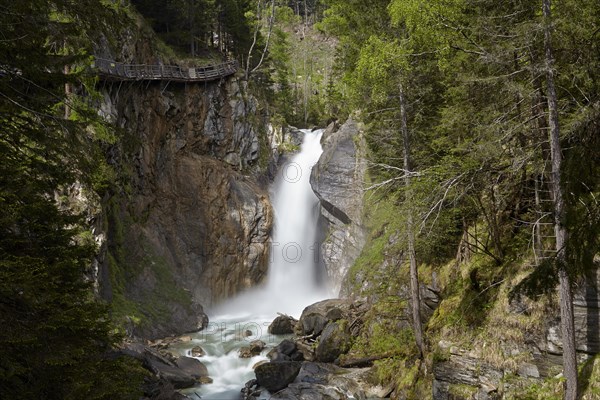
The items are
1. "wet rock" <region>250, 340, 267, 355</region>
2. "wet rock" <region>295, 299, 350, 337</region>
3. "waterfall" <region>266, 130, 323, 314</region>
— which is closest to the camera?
"wet rock" <region>250, 340, 267, 355</region>

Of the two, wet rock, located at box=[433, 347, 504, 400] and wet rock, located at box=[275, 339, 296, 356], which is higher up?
wet rock, located at box=[433, 347, 504, 400]

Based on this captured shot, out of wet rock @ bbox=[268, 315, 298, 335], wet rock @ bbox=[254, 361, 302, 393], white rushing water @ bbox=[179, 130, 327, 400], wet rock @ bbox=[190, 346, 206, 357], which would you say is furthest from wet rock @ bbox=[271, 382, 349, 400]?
wet rock @ bbox=[268, 315, 298, 335]

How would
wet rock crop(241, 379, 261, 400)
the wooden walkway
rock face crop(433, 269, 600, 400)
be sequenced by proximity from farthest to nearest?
the wooden walkway → wet rock crop(241, 379, 261, 400) → rock face crop(433, 269, 600, 400)

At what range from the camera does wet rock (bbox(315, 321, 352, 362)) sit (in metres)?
15.6

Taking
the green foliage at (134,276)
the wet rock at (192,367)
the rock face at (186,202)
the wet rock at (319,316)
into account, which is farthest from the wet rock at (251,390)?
the rock face at (186,202)

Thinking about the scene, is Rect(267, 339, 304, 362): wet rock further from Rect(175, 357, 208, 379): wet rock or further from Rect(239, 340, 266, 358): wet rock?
Rect(175, 357, 208, 379): wet rock

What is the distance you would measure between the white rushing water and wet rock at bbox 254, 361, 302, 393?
10.3ft

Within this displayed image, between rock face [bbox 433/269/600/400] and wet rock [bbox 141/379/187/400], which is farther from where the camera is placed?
wet rock [bbox 141/379/187/400]

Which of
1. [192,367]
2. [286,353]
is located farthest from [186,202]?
[286,353]

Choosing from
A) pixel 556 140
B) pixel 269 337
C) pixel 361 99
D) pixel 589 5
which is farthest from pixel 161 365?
pixel 589 5

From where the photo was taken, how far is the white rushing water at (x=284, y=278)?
19.3 meters

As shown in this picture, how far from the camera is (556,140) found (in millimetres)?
8242

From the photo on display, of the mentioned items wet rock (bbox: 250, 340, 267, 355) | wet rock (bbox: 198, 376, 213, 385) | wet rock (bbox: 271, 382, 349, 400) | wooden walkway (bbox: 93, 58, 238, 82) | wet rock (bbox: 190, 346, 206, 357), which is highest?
wooden walkway (bbox: 93, 58, 238, 82)

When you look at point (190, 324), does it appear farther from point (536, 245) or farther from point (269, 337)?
point (536, 245)
